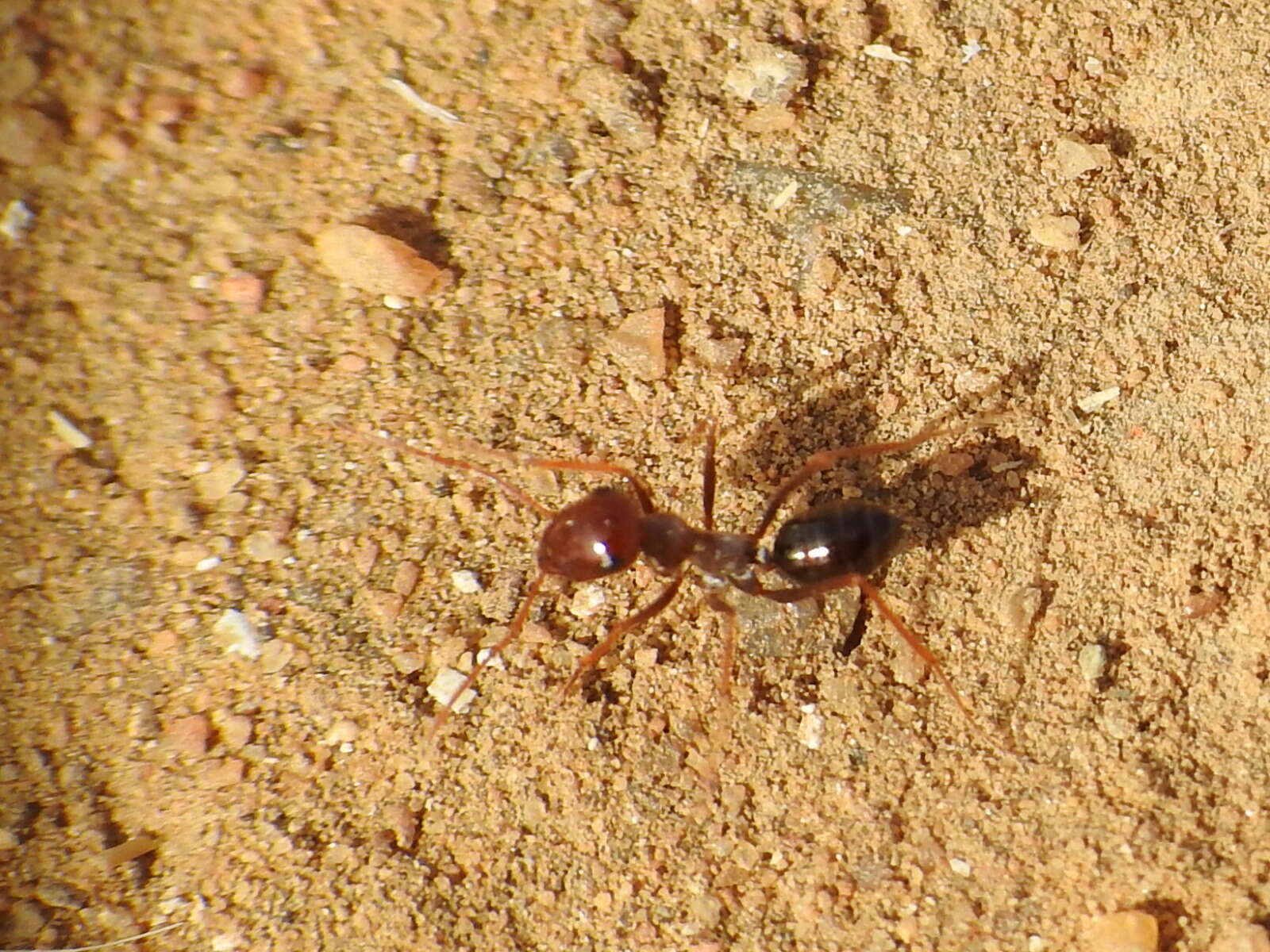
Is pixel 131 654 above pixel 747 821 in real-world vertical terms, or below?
below

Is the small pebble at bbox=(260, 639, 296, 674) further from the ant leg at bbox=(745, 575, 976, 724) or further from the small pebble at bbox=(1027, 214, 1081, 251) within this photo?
the small pebble at bbox=(1027, 214, 1081, 251)

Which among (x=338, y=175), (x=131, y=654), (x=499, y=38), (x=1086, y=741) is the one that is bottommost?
(x=131, y=654)

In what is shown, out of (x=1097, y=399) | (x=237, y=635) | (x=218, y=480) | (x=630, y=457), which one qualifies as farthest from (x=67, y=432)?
(x=1097, y=399)

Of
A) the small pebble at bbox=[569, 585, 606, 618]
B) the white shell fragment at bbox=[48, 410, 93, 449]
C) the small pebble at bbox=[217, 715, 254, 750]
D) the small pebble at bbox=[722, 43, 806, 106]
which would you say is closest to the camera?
the small pebble at bbox=[217, 715, 254, 750]

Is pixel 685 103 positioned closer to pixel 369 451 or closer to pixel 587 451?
pixel 587 451

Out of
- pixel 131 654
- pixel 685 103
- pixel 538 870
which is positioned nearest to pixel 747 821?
pixel 538 870

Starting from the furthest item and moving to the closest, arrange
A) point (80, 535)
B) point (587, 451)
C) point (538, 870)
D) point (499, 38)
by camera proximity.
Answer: point (499, 38) → point (587, 451) → point (80, 535) → point (538, 870)

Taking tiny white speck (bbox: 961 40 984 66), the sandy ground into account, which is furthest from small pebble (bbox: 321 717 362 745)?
tiny white speck (bbox: 961 40 984 66)
